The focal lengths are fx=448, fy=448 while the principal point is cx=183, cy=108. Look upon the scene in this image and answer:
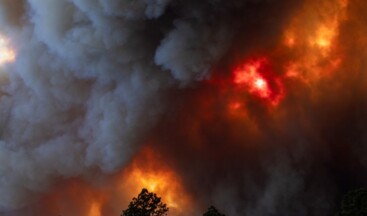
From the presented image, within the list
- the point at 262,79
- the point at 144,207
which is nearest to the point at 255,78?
the point at 262,79

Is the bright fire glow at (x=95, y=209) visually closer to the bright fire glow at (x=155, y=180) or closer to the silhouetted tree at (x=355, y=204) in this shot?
the bright fire glow at (x=155, y=180)

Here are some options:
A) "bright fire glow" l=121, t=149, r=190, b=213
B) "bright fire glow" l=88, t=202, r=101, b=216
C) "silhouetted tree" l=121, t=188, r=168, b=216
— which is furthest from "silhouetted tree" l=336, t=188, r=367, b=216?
"bright fire glow" l=88, t=202, r=101, b=216

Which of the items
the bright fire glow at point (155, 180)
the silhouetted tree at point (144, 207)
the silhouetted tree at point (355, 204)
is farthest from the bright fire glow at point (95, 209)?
the silhouetted tree at point (355, 204)

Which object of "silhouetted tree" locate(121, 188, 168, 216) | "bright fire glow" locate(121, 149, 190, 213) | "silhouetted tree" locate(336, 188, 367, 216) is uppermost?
"bright fire glow" locate(121, 149, 190, 213)

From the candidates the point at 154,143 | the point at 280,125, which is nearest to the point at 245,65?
the point at 280,125

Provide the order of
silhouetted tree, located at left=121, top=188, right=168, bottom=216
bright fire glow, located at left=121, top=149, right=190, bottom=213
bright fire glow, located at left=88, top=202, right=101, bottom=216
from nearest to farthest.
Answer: silhouetted tree, located at left=121, top=188, right=168, bottom=216, bright fire glow, located at left=121, top=149, right=190, bottom=213, bright fire glow, located at left=88, top=202, right=101, bottom=216

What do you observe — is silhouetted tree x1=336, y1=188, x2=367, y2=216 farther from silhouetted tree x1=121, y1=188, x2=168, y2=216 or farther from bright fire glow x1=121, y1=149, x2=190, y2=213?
bright fire glow x1=121, y1=149, x2=190, y2=213

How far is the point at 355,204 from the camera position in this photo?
31750 millimetres

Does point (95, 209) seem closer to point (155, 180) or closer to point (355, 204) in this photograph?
point (155, 180)

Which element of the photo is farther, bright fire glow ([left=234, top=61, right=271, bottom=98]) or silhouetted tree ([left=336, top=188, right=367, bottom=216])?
bright fire glow ([left=234, top=61, right=271, bottom=98])

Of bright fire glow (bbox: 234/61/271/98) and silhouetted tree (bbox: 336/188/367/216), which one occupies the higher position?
bright fire glow (bbox: 234/61/271/98)

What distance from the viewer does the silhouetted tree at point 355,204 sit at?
31250 millimetres

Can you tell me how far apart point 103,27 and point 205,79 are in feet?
47.1

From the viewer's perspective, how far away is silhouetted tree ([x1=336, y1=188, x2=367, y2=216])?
31.2 m
